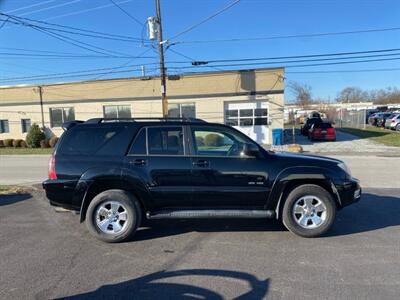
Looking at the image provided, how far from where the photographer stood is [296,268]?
3.91 metres

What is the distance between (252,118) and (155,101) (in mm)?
7866

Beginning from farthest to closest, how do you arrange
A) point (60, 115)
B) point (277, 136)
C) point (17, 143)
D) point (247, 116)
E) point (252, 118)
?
point (60, 115) → point (17, 143) → point (247, 116) → point (252, 118) → point (277, 136)

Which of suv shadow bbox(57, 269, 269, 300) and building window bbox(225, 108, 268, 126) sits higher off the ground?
building window bbox(225, 108, 268, 126)

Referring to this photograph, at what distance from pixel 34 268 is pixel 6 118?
3045cm

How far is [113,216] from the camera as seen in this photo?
195 inches

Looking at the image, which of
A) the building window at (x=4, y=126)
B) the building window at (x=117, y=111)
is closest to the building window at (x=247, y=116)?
the building window at (x=117, y=111)

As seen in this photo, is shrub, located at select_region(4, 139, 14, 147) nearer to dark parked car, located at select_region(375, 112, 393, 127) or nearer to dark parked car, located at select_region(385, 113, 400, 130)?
dark parked car, located at select_region(385, 113, 400, 130)

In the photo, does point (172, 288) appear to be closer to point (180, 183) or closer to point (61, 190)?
point (180, 183)

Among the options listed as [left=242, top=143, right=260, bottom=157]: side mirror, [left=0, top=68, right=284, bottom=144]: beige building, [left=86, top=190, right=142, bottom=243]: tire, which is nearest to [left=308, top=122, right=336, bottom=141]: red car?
[left=0, top=68, right=284, bottom=144]: beige building

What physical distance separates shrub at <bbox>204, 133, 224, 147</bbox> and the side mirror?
49cm

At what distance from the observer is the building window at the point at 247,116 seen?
24.2 metres

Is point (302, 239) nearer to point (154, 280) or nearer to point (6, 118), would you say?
point (154, 280)

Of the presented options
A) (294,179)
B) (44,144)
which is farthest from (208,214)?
(44,144)

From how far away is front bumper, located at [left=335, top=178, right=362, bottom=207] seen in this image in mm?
5004
